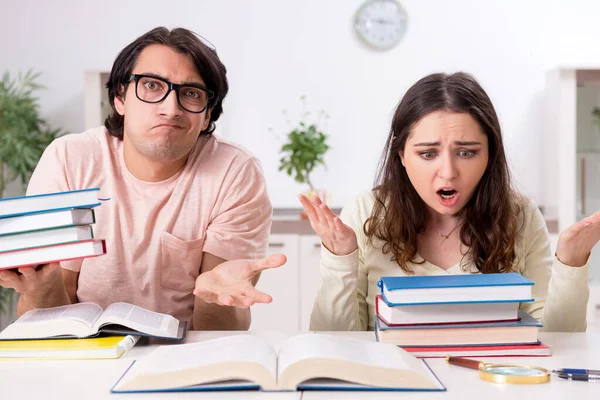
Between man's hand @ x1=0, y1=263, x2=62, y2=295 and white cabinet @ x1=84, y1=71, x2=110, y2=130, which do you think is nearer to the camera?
man's hand @ x1=0, y1=263, x2=62, y2=295

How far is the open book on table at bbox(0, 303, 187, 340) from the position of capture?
1.49m

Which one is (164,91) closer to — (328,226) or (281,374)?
(328,226)

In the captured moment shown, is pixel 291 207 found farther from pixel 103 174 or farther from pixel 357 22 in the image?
pixel 103 174

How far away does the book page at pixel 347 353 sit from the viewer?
47.8 inches

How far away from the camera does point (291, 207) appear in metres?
4.51

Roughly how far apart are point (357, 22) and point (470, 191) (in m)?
2.77

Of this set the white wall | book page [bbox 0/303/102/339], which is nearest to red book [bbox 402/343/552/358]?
book page [bbox 0/303/102/339]

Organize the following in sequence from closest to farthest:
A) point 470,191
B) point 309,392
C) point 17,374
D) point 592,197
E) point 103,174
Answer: point 309,392, point 17,374, point 470,191, point 103,174, point 592,197

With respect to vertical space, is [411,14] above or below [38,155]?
above

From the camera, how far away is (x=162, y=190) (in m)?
2.08

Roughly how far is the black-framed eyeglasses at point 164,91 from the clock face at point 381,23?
2.54m

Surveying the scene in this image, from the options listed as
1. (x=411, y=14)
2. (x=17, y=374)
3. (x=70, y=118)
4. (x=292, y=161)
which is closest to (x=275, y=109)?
(x=292, y=161)

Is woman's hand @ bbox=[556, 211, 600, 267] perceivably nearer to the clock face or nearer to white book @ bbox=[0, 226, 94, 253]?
white book @ bbox=[0, 226, 94, 253]

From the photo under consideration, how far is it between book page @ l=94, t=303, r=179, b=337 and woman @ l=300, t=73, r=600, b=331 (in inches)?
14.9
